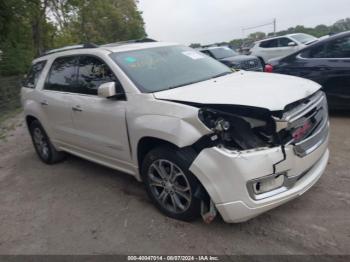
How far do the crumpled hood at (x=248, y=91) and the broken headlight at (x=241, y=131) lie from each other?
0.45ft

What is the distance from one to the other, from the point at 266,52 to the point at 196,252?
44.3 ft

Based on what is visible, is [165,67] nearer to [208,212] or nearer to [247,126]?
[247,126]

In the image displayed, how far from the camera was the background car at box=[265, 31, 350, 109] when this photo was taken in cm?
617

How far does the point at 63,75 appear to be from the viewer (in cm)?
512

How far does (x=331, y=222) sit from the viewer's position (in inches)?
131

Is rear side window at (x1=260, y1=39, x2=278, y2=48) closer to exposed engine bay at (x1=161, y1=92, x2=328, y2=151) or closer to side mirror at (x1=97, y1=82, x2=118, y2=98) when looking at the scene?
side mirror at (x1=97, y1=82, x2=118, y2=98)

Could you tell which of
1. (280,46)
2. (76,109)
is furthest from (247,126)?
(280,46)

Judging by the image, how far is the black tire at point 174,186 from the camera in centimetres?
333

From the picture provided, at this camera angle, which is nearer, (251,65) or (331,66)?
(331,66)

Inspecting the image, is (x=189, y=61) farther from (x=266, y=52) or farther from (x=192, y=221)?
(x=266, y=52)

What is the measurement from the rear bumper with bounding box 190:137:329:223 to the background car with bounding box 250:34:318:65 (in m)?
12.0

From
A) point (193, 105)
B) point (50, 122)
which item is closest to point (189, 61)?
point (193, 105)

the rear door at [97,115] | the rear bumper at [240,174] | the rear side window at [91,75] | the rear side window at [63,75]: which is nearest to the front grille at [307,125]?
the rear bumper at [240,174]

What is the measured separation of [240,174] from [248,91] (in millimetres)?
887
